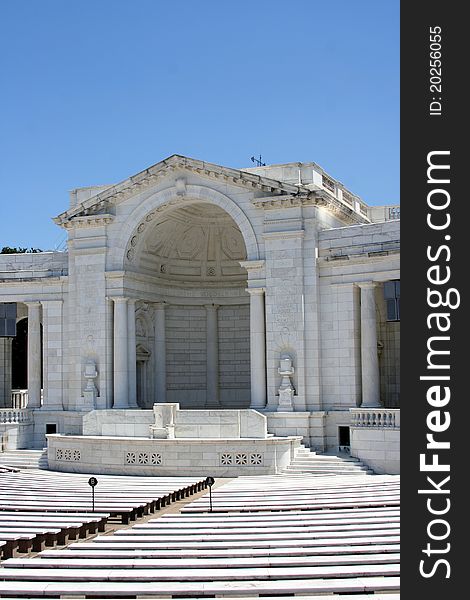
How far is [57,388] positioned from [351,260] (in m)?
19.0

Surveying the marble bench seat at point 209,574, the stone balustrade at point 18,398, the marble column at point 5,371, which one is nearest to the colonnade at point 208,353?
the marble column at point 5,371

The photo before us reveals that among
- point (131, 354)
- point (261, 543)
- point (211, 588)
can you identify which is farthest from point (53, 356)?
point (211, 588)

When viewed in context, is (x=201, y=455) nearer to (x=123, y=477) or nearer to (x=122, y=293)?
(x=123, y=477)

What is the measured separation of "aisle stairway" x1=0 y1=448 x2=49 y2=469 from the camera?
154ft

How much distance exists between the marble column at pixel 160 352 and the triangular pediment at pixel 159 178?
25.1ft

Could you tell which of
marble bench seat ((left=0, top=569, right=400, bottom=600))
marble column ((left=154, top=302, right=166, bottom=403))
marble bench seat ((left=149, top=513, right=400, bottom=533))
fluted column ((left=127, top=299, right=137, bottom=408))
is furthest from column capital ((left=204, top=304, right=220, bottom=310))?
marble bench seat ((left=0, top=569, right=400, bottom=600))

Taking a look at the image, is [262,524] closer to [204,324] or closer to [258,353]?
[258,353]

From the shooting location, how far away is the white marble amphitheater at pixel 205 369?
96.5ft

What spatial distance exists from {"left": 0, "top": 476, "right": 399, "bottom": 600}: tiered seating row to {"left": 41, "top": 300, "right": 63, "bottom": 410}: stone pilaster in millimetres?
25063

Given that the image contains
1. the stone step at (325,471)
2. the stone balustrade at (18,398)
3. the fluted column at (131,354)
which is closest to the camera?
the stone step at (325,471)

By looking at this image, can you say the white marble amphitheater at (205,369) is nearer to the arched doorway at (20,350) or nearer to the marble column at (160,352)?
the marble column at (160,352)

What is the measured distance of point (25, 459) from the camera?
48.2 m

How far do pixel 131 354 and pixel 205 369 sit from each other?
8.19 meters

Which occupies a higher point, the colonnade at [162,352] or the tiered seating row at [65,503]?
the colonnade at [162,352]
